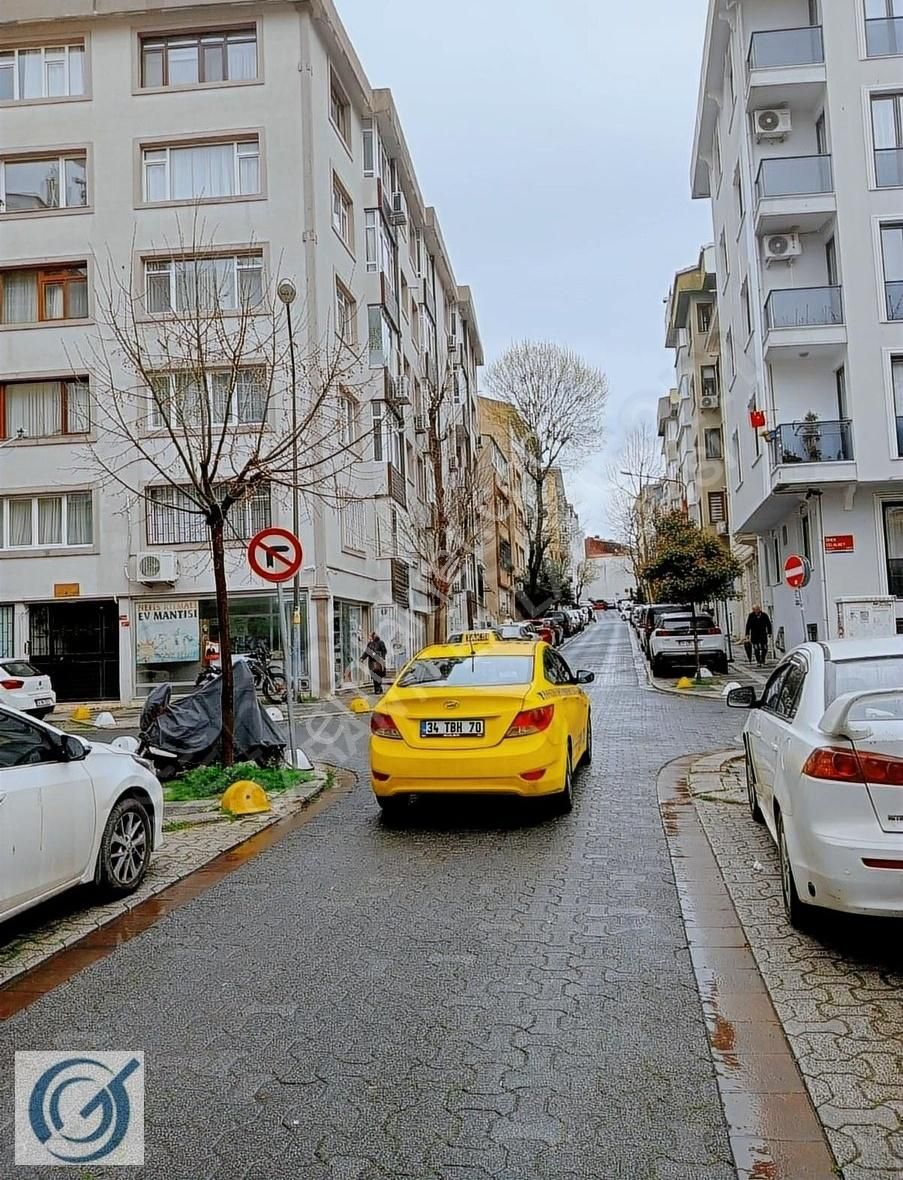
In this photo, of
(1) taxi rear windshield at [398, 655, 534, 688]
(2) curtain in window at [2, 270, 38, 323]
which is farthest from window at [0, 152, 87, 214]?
(1) taxi rear windshield at [398, 655, 534, 688]

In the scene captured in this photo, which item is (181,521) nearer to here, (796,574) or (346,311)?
(346,311)

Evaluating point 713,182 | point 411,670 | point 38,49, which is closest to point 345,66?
point 38,49

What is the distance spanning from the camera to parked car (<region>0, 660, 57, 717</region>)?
21219 millimetres

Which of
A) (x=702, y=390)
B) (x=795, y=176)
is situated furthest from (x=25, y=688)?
(x=702, y=390)

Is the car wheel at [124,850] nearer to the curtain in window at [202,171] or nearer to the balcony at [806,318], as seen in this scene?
the balcony at [806,318]

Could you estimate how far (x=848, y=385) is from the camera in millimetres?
25844

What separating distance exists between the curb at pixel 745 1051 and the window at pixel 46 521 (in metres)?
23.8

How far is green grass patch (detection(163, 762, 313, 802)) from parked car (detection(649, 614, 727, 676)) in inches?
716

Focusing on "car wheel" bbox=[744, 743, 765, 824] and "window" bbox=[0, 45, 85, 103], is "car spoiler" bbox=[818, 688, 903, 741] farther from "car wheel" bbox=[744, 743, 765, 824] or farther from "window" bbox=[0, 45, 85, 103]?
"window" bbox=[0, 45, 85, 103]

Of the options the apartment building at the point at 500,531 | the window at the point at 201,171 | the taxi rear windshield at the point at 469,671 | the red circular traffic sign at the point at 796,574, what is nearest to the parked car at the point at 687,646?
the red circular traffic sign at the point at 796,574

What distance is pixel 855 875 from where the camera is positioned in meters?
4.97

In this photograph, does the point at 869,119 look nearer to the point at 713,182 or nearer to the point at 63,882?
the point at 713,182

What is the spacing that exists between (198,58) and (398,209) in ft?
30.4

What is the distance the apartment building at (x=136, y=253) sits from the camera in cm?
2730
